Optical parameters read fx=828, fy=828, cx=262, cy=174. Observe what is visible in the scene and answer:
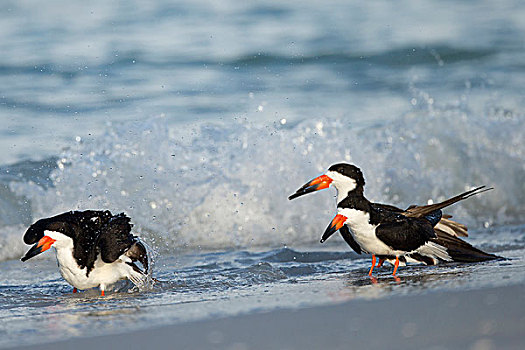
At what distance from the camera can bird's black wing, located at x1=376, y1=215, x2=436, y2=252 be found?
17.3 feet

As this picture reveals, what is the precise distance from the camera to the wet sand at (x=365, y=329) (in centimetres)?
314

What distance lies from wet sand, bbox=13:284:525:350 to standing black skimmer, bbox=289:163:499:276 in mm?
1295

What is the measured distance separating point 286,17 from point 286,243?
24.7 ft

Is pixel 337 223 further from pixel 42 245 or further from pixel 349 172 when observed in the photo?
pixel 42 245

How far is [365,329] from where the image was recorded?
3402mm

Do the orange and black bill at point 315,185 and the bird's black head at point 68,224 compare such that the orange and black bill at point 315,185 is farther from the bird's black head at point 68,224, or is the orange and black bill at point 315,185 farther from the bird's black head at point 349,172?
the bird's black head at point 68,224

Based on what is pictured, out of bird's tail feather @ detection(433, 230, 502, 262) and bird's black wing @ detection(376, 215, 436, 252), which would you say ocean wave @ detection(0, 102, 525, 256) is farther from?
bird's black wing @ detection(376, 215, 436, 252)

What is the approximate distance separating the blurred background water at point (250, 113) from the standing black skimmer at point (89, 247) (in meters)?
0.98

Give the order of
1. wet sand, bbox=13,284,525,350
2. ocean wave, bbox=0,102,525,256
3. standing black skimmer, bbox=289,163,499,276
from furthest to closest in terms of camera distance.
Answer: ocean wave, bbox=0,102,525,256
standing black skimmer, bbox=289,163,499,276
wet sand, bbox=13,284,525,350

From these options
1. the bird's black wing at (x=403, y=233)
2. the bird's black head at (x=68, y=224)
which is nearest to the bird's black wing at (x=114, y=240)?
the bird's black head at (x=68, y=224)

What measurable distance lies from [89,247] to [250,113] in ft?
17.2

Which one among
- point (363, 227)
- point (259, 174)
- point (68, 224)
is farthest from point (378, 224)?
point (259, 174)

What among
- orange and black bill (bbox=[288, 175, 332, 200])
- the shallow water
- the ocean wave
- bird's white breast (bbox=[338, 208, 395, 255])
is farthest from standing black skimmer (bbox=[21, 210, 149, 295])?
the ocean wave

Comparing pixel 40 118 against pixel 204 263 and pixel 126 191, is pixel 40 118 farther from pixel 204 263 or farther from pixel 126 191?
pixel 204 263
